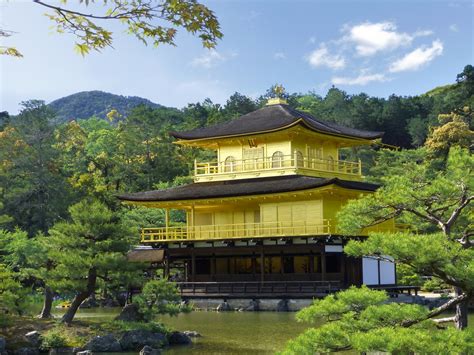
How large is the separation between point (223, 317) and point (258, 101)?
63.7 metres

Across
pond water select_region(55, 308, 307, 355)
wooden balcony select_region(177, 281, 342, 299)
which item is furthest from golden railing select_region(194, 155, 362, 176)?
pond water select_region(55, 308, 307, 355)

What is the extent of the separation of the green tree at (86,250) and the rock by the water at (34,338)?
1203mm

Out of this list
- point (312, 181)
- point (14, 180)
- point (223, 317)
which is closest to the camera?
point (223, 317)

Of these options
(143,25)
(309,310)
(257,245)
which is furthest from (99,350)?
(257,245)

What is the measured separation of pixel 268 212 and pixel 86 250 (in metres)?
15.3

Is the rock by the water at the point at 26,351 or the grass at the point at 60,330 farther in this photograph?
the grass at the point at 60,330

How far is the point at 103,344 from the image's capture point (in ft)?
57.7

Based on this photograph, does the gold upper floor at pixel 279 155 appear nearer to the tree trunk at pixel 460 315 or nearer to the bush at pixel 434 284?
the bush at pixel 434 284

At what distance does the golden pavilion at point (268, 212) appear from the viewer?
31453 millimetres

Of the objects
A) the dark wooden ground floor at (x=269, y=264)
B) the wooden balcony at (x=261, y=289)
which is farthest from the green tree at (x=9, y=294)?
the dark wooden ground floor at (x=269, y=264)

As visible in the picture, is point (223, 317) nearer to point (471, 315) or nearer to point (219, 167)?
point (471, 315)

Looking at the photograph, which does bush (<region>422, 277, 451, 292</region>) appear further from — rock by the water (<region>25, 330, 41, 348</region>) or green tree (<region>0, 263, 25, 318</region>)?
green tree (<region>0, 263, 25, 318</region>)

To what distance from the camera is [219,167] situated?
37.2 m

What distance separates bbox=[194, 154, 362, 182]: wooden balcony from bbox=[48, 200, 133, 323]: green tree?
1563cm
